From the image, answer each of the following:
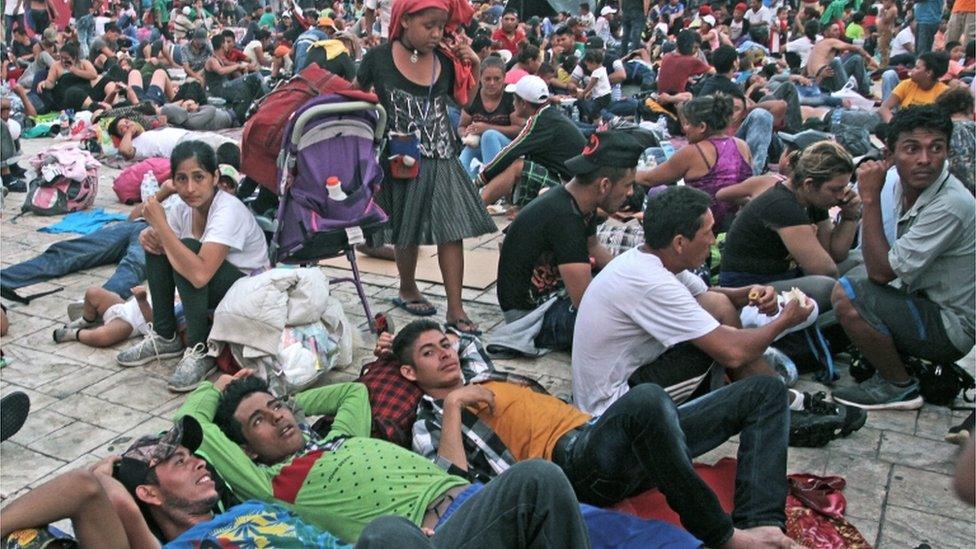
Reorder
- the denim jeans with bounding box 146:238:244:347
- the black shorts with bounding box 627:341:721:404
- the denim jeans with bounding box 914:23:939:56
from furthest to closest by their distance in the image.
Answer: the denim jeans with bounding box 914:23:939:56, the denim jeans with bounding box 146:238:244:347, the black shorts with bounding box 627:341:721:404

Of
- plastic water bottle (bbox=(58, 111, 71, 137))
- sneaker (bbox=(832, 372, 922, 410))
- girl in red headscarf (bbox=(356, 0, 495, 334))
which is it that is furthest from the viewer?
plastic water bottle (bbox=(58, 111, 71, 137))

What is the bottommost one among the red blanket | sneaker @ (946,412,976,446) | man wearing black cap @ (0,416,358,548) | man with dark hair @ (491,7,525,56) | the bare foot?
sneaker @ (946,412,976,446)

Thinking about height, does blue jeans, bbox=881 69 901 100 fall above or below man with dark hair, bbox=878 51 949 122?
below

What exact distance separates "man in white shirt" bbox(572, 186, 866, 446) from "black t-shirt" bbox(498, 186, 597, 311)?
0.74 metres

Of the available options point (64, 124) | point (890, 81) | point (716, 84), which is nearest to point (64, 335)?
point (716, 84)

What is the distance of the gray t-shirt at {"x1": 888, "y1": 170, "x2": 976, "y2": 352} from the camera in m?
3.96

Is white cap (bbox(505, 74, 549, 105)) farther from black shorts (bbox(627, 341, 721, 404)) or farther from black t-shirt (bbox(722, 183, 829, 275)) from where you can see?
black shorts (bbox(627, 341, 721, 404))

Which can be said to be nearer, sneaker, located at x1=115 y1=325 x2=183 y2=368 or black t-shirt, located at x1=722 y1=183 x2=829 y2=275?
black t-shirt, located at x1=722 y1=183 x2=829 y2=275

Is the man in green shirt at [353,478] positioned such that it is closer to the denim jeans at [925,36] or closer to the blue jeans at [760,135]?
the blue jeans at [760,135]

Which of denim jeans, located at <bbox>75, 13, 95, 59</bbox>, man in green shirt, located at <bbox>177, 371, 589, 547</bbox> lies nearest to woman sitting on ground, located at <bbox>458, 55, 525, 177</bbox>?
man in green shirt, located at <bbox>177, 371, 589, 547</bbox>

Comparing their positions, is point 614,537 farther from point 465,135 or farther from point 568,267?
point 465,135

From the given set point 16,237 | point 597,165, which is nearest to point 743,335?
point 597,165

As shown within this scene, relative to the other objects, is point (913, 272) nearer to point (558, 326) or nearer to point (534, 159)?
point (558, 326)

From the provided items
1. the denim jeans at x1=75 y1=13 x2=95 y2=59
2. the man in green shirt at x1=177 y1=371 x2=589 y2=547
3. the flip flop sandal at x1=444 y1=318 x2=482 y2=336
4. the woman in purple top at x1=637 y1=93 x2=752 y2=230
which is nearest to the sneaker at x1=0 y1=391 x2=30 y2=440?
the man in green shirt at x1=177 y1=371 x2=589 y2=547
